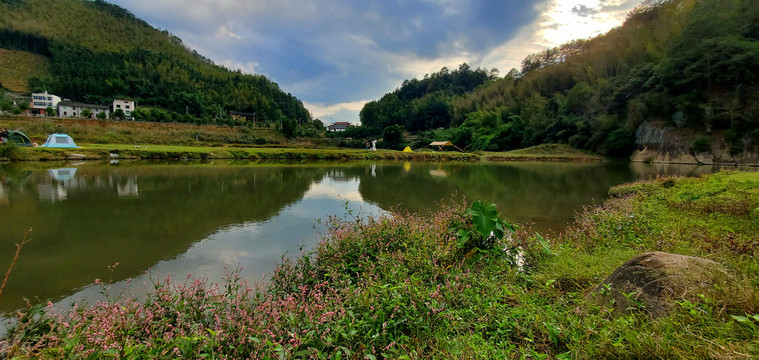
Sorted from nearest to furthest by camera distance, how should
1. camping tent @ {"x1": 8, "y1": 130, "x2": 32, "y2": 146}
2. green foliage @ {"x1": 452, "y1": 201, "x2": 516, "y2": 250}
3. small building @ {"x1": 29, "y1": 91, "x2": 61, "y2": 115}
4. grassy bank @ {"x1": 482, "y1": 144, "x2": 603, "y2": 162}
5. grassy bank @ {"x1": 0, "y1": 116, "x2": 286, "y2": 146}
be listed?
green foliage @ {"x1": 452, "y1": 201, "x2": 516, "y2": 250}
camping tent @ {"x1": 8, "y1": 130, "x2": 32, "y2": 146}
grassy bank @ {"x1": 0, "y1": 116, "x2": 286, "y2": 146}
grassy bank @ {"x1": 482, "y1": 144, "x2": 603, "y2": 162}
small building @ {"x1": 29, "y1": 91, "x2": 61, "y2": 115}

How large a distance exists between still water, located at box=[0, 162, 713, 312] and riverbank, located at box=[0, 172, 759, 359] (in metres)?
1.48

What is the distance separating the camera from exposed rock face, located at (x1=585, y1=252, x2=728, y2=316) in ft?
7.54

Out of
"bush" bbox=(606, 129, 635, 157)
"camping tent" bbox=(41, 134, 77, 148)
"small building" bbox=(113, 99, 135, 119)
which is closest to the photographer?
"camping tent" bbox=(41, 134, 77, 148)

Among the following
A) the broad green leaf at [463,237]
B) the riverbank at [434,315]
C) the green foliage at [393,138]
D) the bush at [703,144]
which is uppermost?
the green foliage at [393,138]

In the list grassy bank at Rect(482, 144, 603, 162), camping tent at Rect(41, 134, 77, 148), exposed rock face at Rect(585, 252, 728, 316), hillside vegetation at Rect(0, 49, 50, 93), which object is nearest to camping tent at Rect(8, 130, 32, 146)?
camping tent at Rect(41, 134, 77, 148)

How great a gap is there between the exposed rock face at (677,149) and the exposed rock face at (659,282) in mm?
46021

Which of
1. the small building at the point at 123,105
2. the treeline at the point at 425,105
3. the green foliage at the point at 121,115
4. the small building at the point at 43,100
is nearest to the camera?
the green foliage at the point at 121,115

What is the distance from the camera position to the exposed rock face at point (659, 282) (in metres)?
2.30

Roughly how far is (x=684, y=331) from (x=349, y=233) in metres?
3.83

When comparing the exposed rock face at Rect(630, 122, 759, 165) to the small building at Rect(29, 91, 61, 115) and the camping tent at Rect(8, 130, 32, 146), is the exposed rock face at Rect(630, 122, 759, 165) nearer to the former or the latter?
the camping tent at Rect(8, 130, 32, 146)

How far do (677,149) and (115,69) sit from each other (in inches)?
4961

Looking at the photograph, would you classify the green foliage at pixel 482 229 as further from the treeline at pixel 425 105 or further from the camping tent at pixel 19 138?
the treeline at pixel 425 105

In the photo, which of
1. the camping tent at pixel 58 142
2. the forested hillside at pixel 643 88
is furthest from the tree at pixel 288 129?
the camping tent at pixel 58 142

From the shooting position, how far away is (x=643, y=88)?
41250mm
